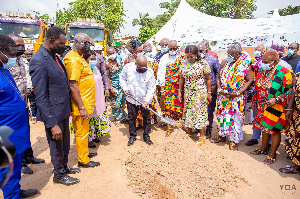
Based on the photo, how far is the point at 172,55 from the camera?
447 cm

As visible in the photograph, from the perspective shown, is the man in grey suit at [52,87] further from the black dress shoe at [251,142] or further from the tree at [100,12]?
the tree at [100,12]

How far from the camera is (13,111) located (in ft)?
7.10

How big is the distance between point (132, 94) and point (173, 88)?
3.36ft

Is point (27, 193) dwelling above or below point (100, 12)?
below

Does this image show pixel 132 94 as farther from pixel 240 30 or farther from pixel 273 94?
pixel 240 30

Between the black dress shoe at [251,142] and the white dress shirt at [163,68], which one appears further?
the white dress shirt at [163,68]

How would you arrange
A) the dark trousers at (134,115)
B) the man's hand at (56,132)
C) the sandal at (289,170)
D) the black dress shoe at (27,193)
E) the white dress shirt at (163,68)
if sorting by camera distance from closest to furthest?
the man's hand at (56,132) < the black dress shoe at (27,193) < the sandal at (289,170) < the dark trousers at (134,115) < the white dress shirt at (163,68)

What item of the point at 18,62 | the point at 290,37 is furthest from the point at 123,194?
the point at 290,37

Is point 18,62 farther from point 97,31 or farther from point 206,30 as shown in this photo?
point 206,30

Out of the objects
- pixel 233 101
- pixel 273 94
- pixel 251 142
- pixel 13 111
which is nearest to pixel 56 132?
pixel 13 111

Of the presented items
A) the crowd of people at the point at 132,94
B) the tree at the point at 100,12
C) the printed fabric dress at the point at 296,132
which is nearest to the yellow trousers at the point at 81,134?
the crowd of people at the point at 132,94

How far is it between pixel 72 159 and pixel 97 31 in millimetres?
8841

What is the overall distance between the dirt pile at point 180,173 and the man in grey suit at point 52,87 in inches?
46.8

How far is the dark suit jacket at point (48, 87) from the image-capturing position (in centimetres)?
229
